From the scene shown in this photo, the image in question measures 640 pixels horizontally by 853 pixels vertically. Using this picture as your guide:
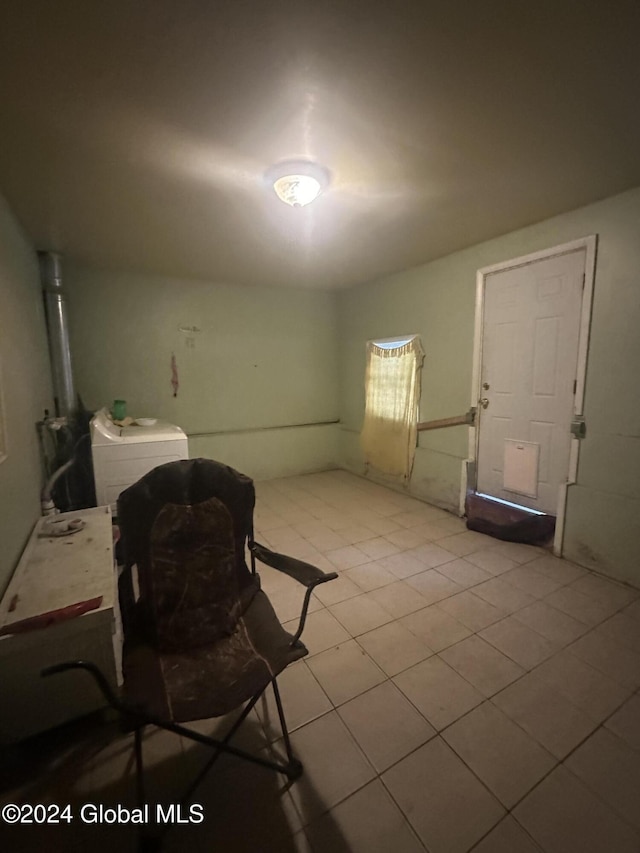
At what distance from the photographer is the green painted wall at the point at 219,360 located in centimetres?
371

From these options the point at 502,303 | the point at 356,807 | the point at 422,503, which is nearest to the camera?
the point at 356,807

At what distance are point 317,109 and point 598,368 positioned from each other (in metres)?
2.25

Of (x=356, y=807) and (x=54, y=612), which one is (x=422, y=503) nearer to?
(x=356, y=807)

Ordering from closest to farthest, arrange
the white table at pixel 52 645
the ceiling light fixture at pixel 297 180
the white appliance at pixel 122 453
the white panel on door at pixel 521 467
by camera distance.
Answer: the white table at pixel 52 645 → the ceiling light fixture at pixel 297 180 → the white appliance at pixel 122 453 → the white panel on door at pixel 521 467

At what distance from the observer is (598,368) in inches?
92.9

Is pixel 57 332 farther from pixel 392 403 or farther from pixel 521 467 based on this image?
pixel 521 467

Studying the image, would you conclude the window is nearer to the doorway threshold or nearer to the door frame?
the door frame

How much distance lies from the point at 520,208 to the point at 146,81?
2.25m

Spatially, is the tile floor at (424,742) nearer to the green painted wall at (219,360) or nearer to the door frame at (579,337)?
the door frame at (579,337)

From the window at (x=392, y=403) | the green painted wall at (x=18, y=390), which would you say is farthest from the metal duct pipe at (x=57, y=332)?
the window at (x=392, y=403)

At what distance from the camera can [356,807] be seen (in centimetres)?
114

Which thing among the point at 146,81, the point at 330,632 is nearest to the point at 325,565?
the point at 330,632

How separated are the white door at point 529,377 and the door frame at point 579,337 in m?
0.03

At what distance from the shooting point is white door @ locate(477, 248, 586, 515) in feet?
8.33
